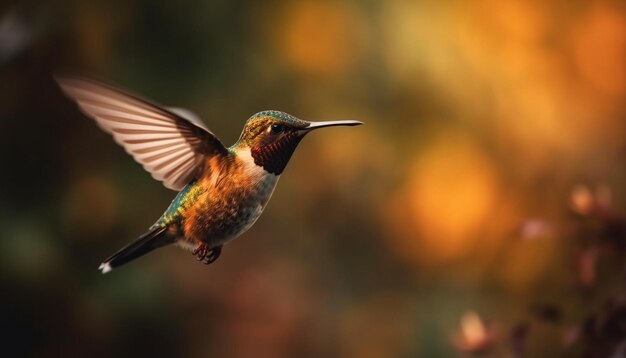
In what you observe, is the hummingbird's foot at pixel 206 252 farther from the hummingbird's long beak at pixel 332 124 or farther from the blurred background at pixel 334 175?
the blurred background at pixel 334 175

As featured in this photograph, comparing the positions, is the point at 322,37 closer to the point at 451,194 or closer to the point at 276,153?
the point at 451,194

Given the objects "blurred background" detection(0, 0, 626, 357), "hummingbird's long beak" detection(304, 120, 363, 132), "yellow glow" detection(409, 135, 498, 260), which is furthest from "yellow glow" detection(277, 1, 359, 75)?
"hummingbird's long beak" detection(304, 120, 363, 132)

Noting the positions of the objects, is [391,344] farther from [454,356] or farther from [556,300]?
[556,300]

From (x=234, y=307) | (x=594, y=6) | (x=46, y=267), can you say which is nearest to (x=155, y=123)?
(x=46, y=267)

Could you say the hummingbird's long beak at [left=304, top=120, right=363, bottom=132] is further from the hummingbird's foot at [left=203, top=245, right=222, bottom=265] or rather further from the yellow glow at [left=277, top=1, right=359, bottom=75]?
the yellow glow at [left=277, top=1, right=359, bottom=75]

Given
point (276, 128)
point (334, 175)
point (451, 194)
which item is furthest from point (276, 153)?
point (451, 194)

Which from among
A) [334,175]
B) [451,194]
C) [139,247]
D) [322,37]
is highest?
[139,247]

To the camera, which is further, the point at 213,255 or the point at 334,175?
the point at 334,175
